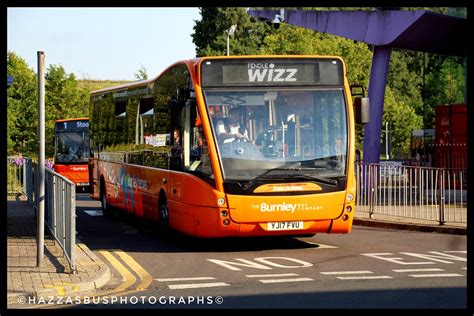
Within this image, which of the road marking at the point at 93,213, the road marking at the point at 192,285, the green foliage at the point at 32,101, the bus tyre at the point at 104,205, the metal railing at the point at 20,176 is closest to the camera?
the road marking at the point at 192,285

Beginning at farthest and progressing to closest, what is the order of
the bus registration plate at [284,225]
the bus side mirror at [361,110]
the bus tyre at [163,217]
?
1. the bus tyre at [163,217]
2. the bus side mirror at [361,110]
3. the bus registration plate at [284,225]

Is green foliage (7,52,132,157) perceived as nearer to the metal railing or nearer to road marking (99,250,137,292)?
the metal railing

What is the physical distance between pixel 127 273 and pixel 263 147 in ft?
9.64

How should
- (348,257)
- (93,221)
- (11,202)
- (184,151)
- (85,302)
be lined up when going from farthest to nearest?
(11,202) → (93,221) → (184,151) → (348,257) → (85,302)

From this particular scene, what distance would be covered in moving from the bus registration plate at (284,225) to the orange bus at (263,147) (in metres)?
0.01

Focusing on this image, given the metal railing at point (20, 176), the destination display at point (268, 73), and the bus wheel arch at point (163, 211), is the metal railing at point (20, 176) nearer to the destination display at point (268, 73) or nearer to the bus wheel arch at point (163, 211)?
the bus wheel arch at point (163, 211)

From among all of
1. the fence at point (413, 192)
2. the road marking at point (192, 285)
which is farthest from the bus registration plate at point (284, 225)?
the fence at point (413, 192)

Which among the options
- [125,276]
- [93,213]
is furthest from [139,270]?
[93,213]

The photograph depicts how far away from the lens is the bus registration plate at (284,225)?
13273 mm

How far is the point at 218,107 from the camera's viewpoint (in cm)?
1352

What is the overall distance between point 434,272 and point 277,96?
13.1 ft

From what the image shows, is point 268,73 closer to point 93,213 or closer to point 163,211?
point 163,211
